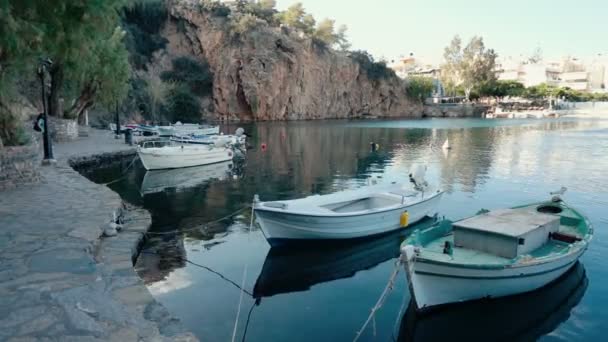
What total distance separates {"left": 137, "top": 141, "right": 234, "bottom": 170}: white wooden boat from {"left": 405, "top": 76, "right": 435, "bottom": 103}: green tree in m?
72.6

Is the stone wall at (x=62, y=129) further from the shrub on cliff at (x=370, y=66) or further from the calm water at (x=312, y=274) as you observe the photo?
the shrub on cliff at (x=370, y=66)

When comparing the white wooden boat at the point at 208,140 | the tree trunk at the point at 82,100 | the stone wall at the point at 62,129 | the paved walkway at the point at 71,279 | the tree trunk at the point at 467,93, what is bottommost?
the paved walkway at the point at 71,279

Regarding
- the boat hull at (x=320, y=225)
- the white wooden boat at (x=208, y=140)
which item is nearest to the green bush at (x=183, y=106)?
the white wooden boat at (x=208, y=140)

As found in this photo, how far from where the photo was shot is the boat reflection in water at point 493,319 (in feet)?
23.8

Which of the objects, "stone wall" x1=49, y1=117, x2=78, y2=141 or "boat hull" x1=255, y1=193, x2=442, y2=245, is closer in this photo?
"boat hull" x1=255, y1=193, x2=442, y2=245

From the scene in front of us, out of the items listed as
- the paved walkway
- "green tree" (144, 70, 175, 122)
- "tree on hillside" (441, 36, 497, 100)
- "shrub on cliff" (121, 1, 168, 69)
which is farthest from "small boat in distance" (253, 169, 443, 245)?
"tree on hillside" (441, 36, 497, 100)

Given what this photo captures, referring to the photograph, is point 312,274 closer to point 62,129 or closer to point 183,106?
point 62,129

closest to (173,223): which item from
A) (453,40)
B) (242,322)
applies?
(242,322)

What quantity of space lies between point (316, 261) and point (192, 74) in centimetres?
6034

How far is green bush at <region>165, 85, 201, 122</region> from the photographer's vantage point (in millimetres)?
58625

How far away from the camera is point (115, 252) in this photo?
823cm

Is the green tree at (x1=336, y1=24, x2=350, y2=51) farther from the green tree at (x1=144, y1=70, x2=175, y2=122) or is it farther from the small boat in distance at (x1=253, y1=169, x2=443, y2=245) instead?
the small boat in distance at (x1=253, y1=169, x2=443, y2=245)

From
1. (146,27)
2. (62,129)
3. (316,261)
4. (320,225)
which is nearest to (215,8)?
(146,27)

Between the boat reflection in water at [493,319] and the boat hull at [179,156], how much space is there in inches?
687
